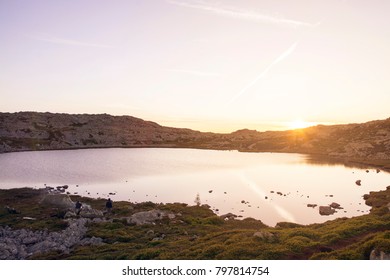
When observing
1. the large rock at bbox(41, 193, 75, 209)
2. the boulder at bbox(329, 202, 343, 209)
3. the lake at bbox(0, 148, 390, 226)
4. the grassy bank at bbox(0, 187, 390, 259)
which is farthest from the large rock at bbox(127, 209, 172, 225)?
the boulder at bbox(329, 202, 343, 209)

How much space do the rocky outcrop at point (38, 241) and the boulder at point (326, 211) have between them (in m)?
38.1

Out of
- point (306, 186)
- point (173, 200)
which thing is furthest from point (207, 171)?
point (173, 200)

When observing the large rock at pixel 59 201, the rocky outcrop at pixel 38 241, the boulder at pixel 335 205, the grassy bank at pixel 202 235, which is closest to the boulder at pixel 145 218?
the grassy bank at pixel 202 235

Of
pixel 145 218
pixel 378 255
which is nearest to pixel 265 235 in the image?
pixel 378 255

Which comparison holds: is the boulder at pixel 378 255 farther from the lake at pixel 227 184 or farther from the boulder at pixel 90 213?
the boulder at pixel 90 213

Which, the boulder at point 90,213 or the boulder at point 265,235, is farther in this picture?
the boulder at point 90,213

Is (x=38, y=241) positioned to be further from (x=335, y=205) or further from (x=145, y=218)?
(x=335, y=205)

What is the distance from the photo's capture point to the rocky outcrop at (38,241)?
3421 centimetres

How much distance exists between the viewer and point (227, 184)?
287ft

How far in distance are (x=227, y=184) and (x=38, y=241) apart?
2189 inches

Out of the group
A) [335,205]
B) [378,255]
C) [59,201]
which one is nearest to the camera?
[378,255]

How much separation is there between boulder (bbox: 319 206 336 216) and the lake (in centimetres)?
106
